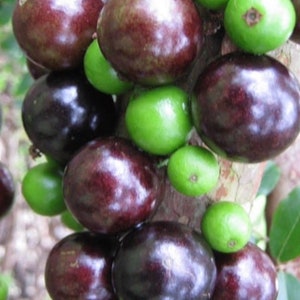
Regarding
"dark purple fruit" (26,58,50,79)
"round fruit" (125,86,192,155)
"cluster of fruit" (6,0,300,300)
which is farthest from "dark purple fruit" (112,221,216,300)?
"dark purple fruit" (26,58,50,79)

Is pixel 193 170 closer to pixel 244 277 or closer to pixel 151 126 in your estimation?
pixel 151 126

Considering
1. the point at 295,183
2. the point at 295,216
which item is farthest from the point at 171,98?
the point at 295,183

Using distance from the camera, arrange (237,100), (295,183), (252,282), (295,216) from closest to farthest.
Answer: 1. (237,100)
2. (252,282)
3. (295,216)
4. (295,183)

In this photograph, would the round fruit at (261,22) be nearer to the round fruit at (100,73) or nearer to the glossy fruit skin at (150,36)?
the glossy fruit skin at (150,36)

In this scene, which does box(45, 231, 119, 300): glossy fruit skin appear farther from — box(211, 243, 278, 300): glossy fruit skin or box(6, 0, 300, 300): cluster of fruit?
box(211, 243, 278, 300): glossy fruit skin

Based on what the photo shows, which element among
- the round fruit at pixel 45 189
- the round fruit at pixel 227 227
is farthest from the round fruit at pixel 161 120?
the round fruit at pixel 45 189

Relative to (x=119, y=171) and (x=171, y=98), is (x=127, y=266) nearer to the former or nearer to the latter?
(x=119, y=171)
